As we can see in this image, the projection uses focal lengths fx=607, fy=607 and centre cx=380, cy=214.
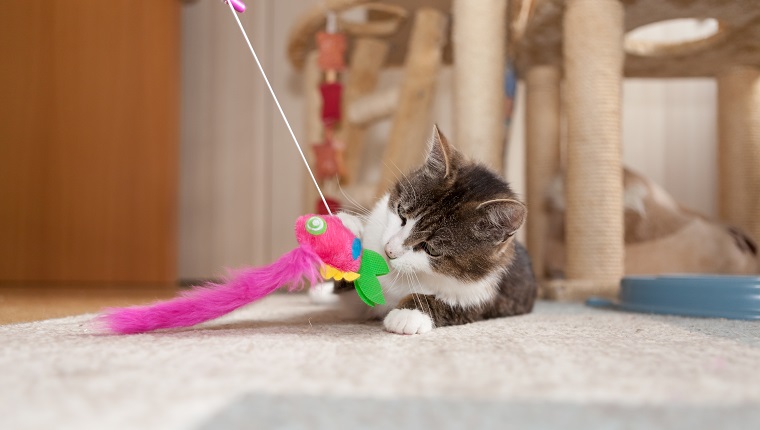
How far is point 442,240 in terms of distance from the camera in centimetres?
104

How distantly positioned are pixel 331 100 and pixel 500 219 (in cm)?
111

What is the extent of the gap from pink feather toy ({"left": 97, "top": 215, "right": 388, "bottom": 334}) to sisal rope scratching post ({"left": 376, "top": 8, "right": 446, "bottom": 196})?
1.05 meters

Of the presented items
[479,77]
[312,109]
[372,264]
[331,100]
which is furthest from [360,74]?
[372,264]

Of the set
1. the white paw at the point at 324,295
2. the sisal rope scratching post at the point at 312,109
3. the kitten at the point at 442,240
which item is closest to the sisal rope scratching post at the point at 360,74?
the sisal rope scratching post at the point at 312,109

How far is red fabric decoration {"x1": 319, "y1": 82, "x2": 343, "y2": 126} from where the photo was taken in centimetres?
203

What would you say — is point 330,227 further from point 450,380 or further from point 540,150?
point 540,150

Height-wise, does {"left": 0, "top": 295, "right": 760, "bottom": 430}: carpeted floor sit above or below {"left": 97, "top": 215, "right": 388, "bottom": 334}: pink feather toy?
below

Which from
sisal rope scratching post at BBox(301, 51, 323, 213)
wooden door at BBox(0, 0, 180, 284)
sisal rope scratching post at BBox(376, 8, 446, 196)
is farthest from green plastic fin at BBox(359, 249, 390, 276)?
wooden door at BBox(0, 0, 180, 284)

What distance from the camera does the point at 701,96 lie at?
110 inches

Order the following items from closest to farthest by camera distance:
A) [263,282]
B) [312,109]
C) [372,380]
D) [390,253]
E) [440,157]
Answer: [372,380]
[263,282]
[390,253]
[440,157]
[312,109]

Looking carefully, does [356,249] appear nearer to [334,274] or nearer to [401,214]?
[334,274]

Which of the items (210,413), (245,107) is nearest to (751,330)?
(210,413)

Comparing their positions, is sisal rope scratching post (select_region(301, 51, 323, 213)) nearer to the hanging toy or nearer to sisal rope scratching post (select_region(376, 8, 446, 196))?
the hanging toy

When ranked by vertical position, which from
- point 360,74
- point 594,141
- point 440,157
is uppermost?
point 360,74
